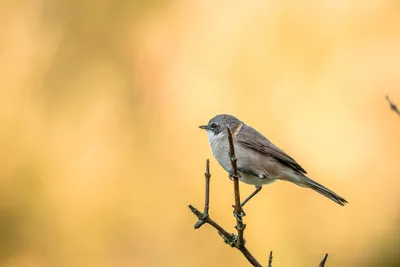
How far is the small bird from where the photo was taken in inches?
198

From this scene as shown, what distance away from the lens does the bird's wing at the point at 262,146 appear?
5.14 m

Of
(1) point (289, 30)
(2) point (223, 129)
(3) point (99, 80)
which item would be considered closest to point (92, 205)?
(3) point (99, 80)

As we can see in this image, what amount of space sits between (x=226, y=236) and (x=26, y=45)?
7817 millimetres

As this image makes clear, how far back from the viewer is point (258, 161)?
5133mm

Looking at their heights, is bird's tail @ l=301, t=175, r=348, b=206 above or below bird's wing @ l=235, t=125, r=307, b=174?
A: below

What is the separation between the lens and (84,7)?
11.0 metres

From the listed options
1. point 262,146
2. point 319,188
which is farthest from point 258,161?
point 319,188

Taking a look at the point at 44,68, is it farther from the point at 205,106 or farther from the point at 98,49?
the point at 205,106

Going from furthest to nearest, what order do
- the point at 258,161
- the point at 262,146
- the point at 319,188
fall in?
the point at 262,146 → the point at 258,161 → the point at 319,188

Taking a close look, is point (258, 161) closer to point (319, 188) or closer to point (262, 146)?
point (262, 146)

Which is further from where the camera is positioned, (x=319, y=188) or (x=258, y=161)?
(x=258, y=161)

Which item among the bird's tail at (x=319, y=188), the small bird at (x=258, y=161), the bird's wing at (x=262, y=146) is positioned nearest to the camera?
Answer: the bird's tail at (x=319, y=188)

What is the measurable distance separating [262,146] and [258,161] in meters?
0.20

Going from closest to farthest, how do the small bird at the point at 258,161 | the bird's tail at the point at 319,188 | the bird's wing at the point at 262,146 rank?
the bird's tail at the point at 319,188 → the small bird at the point at 258,161 → the bird's wing at the point at 262,146
